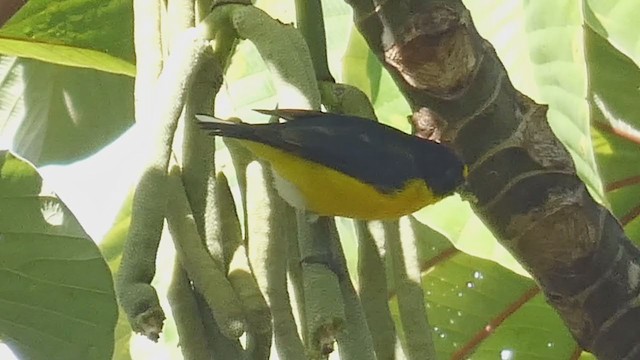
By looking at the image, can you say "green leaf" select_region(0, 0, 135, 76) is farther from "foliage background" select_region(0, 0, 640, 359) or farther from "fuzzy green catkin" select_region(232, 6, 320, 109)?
"fuzzy green catkin" select_region(232, 6, 320, 109)

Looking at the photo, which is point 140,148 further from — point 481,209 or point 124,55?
point 124,55

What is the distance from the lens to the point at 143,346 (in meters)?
0.62

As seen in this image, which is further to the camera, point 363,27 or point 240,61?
point 240,61

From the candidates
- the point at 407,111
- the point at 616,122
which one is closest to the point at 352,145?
the point at 407,111

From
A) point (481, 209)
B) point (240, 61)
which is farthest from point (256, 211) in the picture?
point (240, 61)

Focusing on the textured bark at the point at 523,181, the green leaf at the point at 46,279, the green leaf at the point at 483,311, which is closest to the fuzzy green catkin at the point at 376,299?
the textured bark at the point at 523,181

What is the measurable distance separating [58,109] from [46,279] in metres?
0.35

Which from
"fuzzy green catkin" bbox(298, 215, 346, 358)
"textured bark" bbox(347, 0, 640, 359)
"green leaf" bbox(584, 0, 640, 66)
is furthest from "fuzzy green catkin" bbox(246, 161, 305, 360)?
"green leaf" bbox(584, 0, 640, 66)

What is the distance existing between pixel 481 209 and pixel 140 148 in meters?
0.31

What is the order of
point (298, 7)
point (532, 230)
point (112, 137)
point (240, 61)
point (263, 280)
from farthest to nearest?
point (112, 137), point (240, 61), point (532, 230), point (298, 7), point (263, 280)

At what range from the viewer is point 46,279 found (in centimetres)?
87

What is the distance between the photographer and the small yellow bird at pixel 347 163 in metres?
0.49

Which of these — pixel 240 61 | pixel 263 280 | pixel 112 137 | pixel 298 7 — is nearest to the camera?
pixel 263 280

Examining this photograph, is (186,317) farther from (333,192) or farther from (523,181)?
(523,181)
